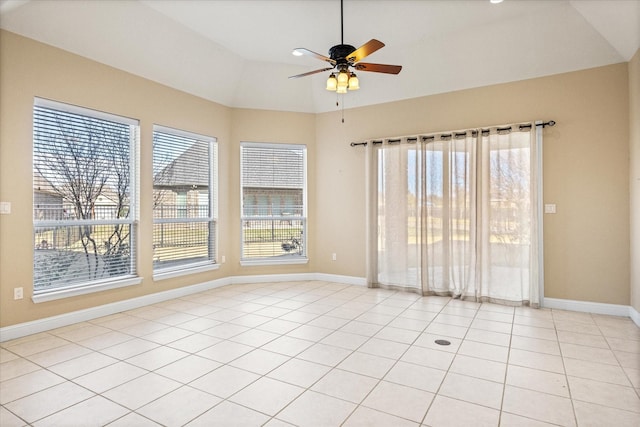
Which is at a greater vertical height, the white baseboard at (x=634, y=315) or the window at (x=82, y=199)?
the window at (x=82, y=199)

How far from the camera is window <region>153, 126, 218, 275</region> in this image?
16.0 ft

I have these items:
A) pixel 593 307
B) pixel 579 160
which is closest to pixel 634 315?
pixel 593 307

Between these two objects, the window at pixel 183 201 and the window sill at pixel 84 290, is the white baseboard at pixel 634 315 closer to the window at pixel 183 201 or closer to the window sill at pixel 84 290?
the window at pixel 183 201

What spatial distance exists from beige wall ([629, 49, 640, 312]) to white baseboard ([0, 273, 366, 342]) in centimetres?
341

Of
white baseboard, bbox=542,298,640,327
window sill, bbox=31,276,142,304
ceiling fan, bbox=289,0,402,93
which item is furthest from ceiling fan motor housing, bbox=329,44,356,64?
white baseboard, bbox=542,298,640,327

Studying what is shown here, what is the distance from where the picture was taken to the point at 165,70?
4645mm

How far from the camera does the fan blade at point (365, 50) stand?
2.88m

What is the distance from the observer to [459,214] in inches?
194

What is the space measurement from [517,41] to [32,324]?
245 inches

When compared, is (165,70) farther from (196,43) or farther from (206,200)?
(206,200)

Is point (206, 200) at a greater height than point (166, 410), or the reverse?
point (206, 200)

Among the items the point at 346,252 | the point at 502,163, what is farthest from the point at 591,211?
the point at 346,252

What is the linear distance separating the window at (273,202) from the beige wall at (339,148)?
0.16m

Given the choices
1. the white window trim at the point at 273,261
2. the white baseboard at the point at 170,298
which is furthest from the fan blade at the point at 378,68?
the white window trim at the point at 273,261
